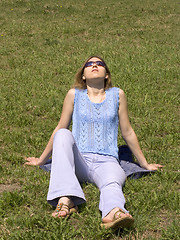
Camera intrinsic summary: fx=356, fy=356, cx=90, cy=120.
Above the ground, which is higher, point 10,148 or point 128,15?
point 128,15

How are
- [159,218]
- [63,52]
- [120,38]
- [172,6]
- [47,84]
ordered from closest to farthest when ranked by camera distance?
[159,218], [47,84], [63,52], [120,38], [172,6]

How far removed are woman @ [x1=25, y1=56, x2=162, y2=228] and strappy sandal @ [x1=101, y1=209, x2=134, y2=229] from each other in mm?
437

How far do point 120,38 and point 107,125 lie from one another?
38.0 feet

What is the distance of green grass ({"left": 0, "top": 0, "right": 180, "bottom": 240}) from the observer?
4.59 metres

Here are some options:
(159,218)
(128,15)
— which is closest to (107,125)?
(159,218)

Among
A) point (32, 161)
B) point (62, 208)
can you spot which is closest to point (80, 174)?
point (62, 208)

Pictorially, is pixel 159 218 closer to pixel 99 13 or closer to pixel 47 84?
pixel 47 84

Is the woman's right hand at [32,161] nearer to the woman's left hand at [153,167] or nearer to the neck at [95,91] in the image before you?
the neck at [95,91]

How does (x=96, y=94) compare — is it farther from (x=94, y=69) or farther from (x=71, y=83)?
(x=71, y=83)

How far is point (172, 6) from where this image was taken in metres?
22.0

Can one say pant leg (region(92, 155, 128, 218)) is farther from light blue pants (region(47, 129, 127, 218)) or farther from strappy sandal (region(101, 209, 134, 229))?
strappy sandal (region(101, 209, 134, 229))

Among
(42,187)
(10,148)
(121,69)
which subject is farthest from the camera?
(121,69)

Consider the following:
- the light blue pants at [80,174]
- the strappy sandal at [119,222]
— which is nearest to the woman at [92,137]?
the light blue pants at [80,174]

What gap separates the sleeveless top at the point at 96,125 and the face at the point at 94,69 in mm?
351
